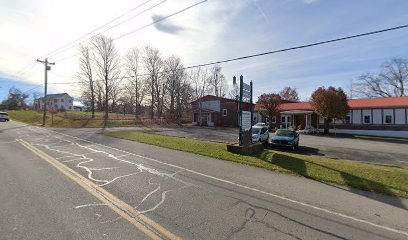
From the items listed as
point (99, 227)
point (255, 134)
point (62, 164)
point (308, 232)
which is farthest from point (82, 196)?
point (255, 134)

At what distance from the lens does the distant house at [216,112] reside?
4347cm

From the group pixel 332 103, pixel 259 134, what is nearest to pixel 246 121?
pixel 259 134

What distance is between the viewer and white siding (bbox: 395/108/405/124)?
29000mm

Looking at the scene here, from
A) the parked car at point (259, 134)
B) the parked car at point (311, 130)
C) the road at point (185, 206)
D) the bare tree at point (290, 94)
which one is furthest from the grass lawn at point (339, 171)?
the bare tree at point (290, 94)

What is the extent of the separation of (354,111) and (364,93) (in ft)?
108

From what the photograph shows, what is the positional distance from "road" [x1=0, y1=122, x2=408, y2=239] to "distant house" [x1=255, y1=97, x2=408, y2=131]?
29.2 metres

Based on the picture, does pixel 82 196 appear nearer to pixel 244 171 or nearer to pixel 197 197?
pixel 197 197

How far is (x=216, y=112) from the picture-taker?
44.2 meters

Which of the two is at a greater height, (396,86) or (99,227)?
(396,86)

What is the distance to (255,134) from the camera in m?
18.5

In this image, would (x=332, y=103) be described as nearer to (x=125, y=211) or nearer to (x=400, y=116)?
(x=400, y=116)

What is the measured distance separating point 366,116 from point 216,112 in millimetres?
22492

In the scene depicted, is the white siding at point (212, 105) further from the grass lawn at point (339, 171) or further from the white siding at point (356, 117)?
the grass lawn at point (339, 171)

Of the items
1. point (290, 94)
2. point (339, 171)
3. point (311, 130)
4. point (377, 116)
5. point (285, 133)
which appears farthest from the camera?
point (290, 94)
